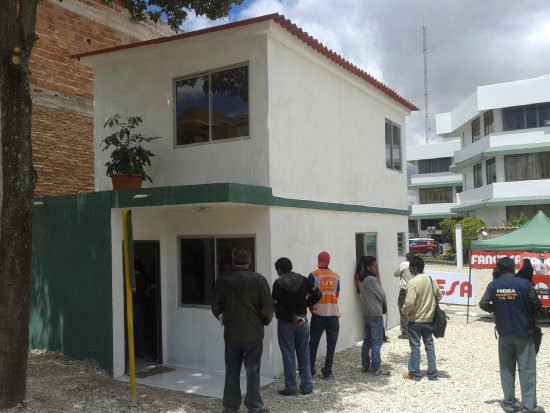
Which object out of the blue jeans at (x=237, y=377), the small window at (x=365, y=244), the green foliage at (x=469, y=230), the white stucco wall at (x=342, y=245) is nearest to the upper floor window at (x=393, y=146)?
the white stucco wall at (x=342, y=245)

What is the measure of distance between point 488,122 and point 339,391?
30.9 meters

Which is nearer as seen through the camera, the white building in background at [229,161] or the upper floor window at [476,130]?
the white building in background at [229,161]

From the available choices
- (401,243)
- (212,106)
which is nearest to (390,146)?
(401,243)

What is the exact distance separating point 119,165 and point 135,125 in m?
1.16

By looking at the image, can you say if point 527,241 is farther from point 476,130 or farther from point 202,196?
point 476,130

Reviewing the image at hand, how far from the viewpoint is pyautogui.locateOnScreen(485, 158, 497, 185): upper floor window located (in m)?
33.3

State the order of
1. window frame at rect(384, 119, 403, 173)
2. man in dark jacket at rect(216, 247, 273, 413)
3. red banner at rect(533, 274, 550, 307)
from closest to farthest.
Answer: man in dark jacket at rect(216, 247, 273, 413), red banner at rect(533, 274, 550, 307), window frame at rect(384, 119, 403, 173)

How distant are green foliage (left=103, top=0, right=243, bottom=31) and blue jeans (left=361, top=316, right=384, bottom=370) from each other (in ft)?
19.1

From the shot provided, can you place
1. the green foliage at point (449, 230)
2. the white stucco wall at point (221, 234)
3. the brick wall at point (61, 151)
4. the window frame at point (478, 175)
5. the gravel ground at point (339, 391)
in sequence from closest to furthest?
the gravel ground at point (339, 391) < the white stucco wall at point (221, 234) < the brick wall at point (61, 151) < the window frame at point (478, 175) < the green foliage at point (449, 230)

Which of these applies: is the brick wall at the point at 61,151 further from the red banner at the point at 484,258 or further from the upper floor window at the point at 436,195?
the upper floor window at the point at 436,195

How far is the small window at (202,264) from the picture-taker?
843 centimetres

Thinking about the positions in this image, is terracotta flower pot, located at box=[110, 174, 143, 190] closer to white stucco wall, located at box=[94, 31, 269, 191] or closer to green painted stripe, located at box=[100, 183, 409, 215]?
green painted stripe, located at box=[100, 183, 409, 215]

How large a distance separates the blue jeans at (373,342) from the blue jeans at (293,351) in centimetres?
138

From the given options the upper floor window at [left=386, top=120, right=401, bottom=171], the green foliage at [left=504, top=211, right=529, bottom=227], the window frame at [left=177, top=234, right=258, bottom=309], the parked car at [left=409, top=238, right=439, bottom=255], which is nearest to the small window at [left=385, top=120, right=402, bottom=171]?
the upper floor window at [left=386, top=120, right=401, bottom=171]
